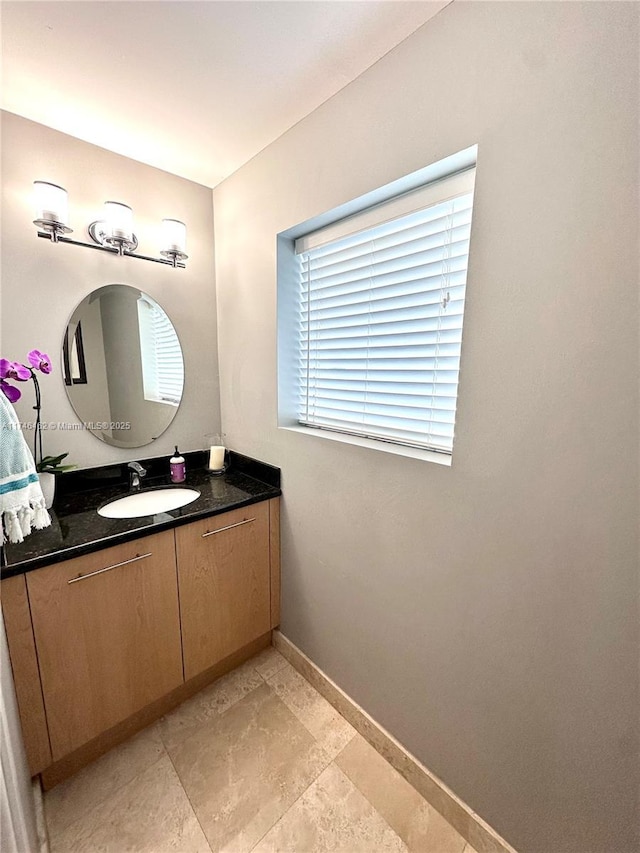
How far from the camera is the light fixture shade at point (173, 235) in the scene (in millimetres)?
1546

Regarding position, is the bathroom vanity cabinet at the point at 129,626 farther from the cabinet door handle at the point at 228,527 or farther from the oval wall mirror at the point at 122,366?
the oval wall mirror at the point at 122,366

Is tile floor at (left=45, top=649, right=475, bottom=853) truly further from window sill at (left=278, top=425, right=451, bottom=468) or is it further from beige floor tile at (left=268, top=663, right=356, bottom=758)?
window sill at (left=278, top=425, right=451, bottom=468)

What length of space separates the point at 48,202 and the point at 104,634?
156cm

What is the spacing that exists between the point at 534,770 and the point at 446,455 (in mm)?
857

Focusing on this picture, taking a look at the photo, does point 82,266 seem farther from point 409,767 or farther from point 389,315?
point 409,767

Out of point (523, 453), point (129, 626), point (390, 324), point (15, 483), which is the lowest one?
point (129, 626)

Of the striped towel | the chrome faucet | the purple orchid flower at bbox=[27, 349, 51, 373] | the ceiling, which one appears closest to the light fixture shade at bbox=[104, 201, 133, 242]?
the ceiling

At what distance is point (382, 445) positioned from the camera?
4.01 ft

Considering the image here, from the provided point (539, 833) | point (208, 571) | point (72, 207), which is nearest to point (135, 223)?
point (72, 207)

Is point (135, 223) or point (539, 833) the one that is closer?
point (539, 833)

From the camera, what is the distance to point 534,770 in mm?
889

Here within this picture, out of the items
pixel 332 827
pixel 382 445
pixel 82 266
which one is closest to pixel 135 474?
pixel 82 266

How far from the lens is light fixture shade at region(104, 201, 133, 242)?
54.0 inches

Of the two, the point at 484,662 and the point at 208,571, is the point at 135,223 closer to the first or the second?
the point at 208,571
